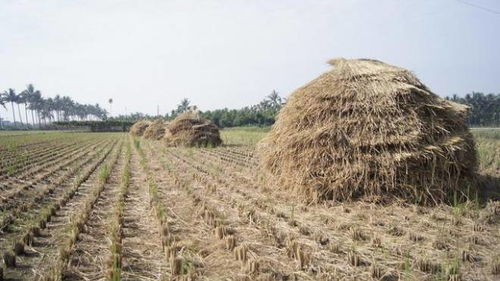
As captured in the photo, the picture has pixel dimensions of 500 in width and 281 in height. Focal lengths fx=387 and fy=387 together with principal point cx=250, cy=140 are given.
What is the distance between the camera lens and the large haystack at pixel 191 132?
70.4ft

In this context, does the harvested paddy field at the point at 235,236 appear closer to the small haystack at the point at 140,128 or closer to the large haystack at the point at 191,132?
the large haystack at the point at 191,132

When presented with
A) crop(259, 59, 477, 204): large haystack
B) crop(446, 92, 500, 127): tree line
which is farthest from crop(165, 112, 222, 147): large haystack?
crop(446, 92, 500, 127): tree line

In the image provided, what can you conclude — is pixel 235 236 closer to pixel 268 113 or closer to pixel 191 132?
pixel 191 132

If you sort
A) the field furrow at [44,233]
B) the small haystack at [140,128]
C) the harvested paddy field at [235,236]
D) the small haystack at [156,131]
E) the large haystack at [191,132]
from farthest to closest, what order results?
the small haystack at [140,128], the small haystack at [156,131], the large haystack at [191,132], the field furrow at [44,233], the harvested paddy field at [235,236]

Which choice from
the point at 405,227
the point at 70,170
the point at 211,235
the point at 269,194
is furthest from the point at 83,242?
the point at 70,170

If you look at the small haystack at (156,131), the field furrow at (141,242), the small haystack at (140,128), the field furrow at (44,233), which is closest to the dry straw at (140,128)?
the small haystack at (140,128)

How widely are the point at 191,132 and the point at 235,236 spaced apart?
55.9ft

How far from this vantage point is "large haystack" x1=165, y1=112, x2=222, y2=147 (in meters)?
21.5

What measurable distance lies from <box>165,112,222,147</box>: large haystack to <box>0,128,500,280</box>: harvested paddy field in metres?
13.1

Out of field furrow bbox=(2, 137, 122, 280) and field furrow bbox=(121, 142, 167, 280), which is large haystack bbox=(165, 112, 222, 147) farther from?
field furrow bbox=(121, 142, 167, 280)

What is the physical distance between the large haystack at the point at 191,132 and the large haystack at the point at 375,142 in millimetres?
13477

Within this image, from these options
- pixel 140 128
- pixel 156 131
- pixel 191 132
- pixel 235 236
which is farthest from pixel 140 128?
pixel 235 236

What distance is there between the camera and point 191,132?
21734 millimetres

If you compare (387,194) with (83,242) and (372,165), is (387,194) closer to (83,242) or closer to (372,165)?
(372,165)
